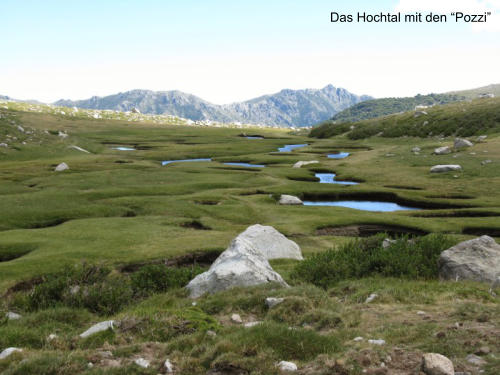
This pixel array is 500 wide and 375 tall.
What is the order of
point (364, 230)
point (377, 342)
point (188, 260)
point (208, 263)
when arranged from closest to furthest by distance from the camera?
point (377, 342) < point (188, 260) < point (208, 263) < point (364, 230)

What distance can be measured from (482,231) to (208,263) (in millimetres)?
28915

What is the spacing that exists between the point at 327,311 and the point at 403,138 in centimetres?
13377

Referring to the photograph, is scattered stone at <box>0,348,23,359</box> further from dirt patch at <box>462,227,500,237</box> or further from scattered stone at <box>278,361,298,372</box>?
dirt patch at <box>462,227,500,237</box>

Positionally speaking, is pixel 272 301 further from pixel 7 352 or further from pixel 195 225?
pixel 195 225

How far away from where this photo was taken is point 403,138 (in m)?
136

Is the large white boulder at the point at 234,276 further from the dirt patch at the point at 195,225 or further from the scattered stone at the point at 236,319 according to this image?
the dirt patch at the point at 195,225

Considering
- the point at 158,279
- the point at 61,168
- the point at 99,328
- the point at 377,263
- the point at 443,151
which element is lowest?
the point at 158,279

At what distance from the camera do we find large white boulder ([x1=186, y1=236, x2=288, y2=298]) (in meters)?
19.6

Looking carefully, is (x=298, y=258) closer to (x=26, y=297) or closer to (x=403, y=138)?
(x=26, y=297)

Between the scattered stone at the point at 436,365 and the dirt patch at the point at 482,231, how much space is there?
118 ft

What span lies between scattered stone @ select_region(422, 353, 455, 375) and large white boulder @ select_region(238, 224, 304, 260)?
20704 millimetres

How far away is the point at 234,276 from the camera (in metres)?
19.8

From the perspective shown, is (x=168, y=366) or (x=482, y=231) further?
(x=482, y=231)

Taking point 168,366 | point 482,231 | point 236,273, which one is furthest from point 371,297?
point 482,231
